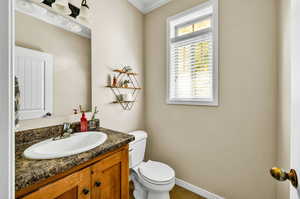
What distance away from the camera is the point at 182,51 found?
1.82 m

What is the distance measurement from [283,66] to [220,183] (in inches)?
51.4

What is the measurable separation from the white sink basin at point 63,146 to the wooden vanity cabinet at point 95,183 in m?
0.12

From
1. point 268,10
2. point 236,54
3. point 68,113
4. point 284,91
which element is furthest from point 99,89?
point 268,10

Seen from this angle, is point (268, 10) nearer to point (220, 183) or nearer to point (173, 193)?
point (220, 183)

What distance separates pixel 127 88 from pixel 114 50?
498mm

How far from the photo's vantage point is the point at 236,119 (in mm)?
1399

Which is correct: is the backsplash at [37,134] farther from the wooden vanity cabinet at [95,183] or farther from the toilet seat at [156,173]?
the toilet seat at [156,173]

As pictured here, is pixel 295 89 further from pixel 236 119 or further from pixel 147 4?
pixel 147 4

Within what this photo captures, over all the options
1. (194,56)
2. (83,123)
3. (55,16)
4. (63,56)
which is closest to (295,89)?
(194,56)

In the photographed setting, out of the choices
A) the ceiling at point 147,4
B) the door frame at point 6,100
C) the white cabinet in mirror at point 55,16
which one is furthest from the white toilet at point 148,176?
the ceiling at point 147,4

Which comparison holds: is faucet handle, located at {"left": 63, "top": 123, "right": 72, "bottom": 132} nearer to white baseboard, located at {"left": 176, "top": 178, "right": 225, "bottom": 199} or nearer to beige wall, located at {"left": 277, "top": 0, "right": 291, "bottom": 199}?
white baseboard, located at {"left": 176, "top": 178, "right": 225, "bottom": 199}

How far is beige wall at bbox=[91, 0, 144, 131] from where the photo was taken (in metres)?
1.48

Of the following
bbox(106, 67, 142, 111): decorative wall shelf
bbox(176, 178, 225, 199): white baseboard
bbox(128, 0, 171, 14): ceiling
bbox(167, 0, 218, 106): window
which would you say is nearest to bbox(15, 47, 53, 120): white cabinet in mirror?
bbox(106, 67, 142, 111): decorative wall shelf

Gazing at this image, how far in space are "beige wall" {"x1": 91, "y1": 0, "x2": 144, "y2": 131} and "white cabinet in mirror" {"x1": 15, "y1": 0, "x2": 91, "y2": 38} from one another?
5.0 inches
